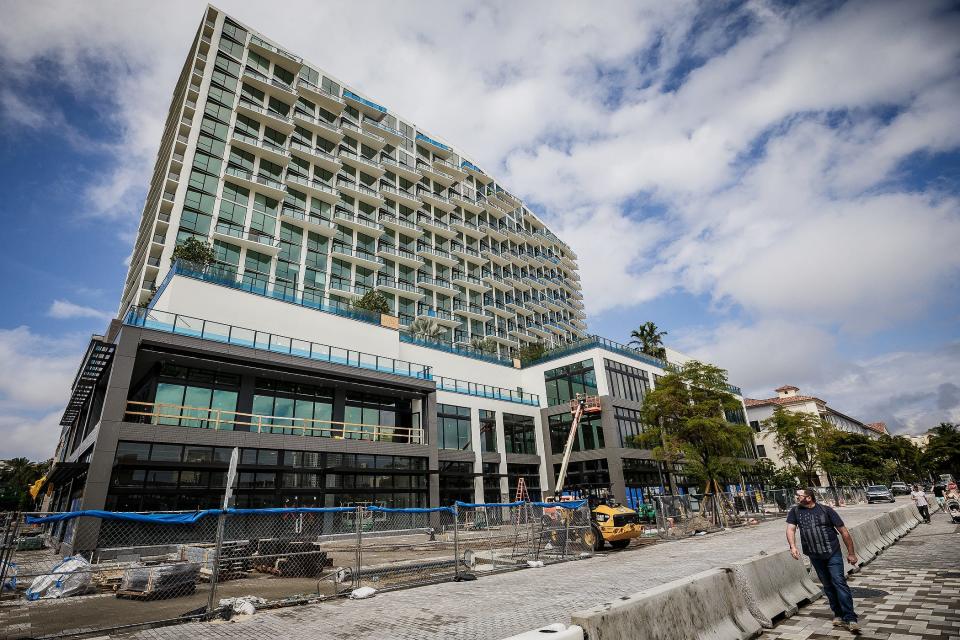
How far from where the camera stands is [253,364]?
27.8 meters

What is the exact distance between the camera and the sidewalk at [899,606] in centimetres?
591

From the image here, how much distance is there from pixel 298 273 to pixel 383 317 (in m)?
14.2

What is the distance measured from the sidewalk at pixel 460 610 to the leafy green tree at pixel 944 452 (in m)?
103

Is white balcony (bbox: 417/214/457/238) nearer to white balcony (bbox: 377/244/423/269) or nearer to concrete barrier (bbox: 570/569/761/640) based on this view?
white balcony (bbox: 377/244/423/269)

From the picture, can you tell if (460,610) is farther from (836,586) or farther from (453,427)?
(453,427)

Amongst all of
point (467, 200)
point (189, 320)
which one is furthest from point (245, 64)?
point (189, 320)

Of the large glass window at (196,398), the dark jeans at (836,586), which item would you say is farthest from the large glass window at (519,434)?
the dark jeans at (836,586)

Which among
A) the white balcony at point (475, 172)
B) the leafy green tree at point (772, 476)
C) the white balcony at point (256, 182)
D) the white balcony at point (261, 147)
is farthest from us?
the white balcony at point (475, 172)

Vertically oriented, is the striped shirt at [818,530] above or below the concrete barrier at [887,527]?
above

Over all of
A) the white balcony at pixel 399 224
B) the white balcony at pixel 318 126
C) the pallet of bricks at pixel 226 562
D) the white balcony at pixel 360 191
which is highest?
the white balcony at pixel 318 126

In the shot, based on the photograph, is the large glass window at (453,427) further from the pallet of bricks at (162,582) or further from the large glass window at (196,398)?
the pallet of bricks at (162,582)

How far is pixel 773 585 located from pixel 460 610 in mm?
5216

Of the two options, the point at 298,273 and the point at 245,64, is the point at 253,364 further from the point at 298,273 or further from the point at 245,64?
the point at 245,64

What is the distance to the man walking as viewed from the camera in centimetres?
632
